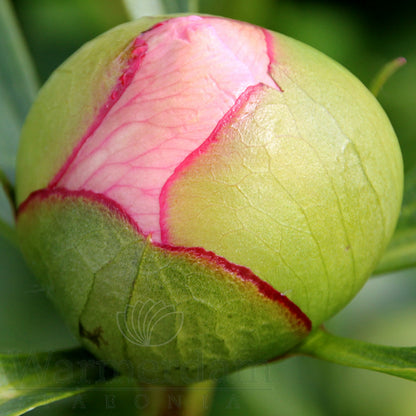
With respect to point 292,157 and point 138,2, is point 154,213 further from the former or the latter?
point 138,2

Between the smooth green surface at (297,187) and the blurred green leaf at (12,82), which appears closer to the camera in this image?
the smooth green surface at (297,187)

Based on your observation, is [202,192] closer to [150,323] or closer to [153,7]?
[150,323]

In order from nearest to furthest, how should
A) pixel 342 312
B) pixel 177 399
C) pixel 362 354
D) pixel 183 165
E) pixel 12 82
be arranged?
pixel 183 165, pixel 362 354, pixel 177 399, pixel 12 82, pixel 342 312

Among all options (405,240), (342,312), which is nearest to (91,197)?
(405,240)

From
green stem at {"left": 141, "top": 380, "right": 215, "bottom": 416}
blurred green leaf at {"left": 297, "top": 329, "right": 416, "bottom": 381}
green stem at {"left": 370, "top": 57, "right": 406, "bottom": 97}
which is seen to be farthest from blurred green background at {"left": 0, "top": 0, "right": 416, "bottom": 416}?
green stem at {"left": 370, "top": 57, "right": 406, "bottom": 97}

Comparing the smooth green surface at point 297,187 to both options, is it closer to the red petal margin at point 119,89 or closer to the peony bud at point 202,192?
the peony bud at point 202,192

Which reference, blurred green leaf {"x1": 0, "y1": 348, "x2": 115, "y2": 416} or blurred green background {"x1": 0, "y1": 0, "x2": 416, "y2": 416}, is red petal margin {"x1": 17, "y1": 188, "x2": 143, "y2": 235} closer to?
blurred green leaf {"x1": 0, "y1": 348, "x2": 115, "y2": 416}

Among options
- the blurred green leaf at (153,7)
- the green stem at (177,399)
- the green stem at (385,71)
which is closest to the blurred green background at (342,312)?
the blurred green leaf at (153,7)
